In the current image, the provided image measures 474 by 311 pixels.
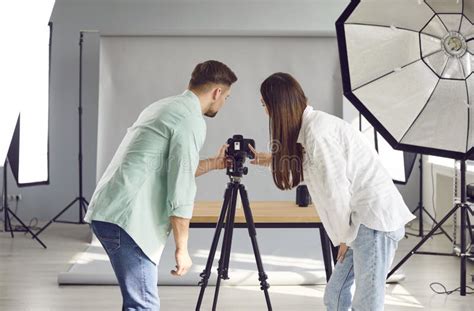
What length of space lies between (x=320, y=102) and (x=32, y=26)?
5707mm

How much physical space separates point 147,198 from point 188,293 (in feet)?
7.33

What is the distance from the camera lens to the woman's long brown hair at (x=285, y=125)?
76.7 inches

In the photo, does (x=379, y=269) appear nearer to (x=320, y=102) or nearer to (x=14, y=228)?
(x=320, y=102)

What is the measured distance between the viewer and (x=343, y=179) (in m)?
1.87

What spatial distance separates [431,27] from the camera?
9.04 ft

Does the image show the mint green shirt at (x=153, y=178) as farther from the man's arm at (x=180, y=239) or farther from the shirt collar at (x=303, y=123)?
the shirt collar at (x=303, y=123)

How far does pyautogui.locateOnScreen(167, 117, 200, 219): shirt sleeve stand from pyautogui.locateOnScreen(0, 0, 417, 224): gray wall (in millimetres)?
5322

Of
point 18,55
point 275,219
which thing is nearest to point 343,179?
point 275,219

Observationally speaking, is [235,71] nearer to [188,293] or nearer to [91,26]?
[91,26]

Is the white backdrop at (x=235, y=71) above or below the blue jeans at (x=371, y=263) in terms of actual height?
above

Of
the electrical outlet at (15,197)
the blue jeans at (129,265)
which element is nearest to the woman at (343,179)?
the blue jeans at (129,265)

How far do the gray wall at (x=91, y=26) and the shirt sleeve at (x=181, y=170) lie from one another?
17.5 ft

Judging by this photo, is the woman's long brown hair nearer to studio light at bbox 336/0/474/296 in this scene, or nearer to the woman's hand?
the woman's hand

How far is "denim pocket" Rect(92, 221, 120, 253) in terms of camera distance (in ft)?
5.28
